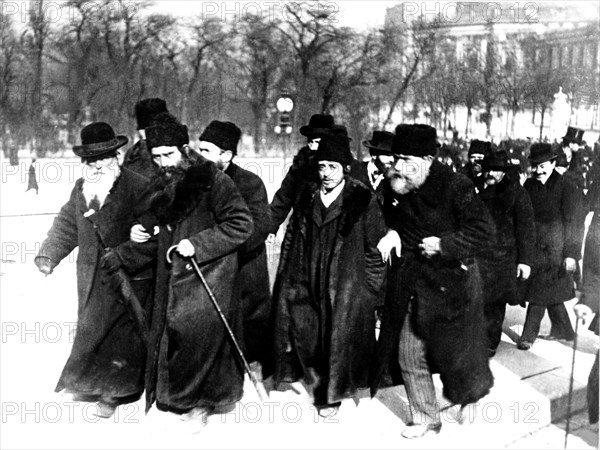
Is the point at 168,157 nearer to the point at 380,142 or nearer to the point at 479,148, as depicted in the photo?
the point at 380,142

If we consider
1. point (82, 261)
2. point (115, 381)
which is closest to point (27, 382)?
point (115, 381)

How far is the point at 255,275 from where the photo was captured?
5090 millimetres

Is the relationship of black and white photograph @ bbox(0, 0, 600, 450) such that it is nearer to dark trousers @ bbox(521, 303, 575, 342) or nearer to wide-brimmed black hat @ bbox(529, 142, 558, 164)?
wide-brimmed black hat @ bbox(529, 142, 558, 164)

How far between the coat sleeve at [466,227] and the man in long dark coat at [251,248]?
1.29m

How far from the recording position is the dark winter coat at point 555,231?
18.5 ft

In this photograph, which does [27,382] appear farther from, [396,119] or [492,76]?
[492,76]

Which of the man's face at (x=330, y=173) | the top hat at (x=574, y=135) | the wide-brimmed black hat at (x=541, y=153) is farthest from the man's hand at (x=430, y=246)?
the top hat at (x=574, y=135)

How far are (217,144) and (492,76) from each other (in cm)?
208

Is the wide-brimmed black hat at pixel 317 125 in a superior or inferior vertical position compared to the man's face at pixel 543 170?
superior

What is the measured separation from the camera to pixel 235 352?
14.9 ft

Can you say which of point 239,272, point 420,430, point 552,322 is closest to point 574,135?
point 552,322

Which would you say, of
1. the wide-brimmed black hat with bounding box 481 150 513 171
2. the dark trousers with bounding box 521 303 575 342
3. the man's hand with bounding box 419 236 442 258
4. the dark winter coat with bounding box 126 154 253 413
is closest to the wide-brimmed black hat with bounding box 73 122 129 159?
the dark winter coat with bounding box 126 154 253 413

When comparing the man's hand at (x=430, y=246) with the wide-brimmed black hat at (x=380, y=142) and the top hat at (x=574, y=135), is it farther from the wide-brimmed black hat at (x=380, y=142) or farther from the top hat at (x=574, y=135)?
the top hat at (x=574, y=135)

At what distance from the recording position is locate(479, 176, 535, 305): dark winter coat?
18.0 ft
